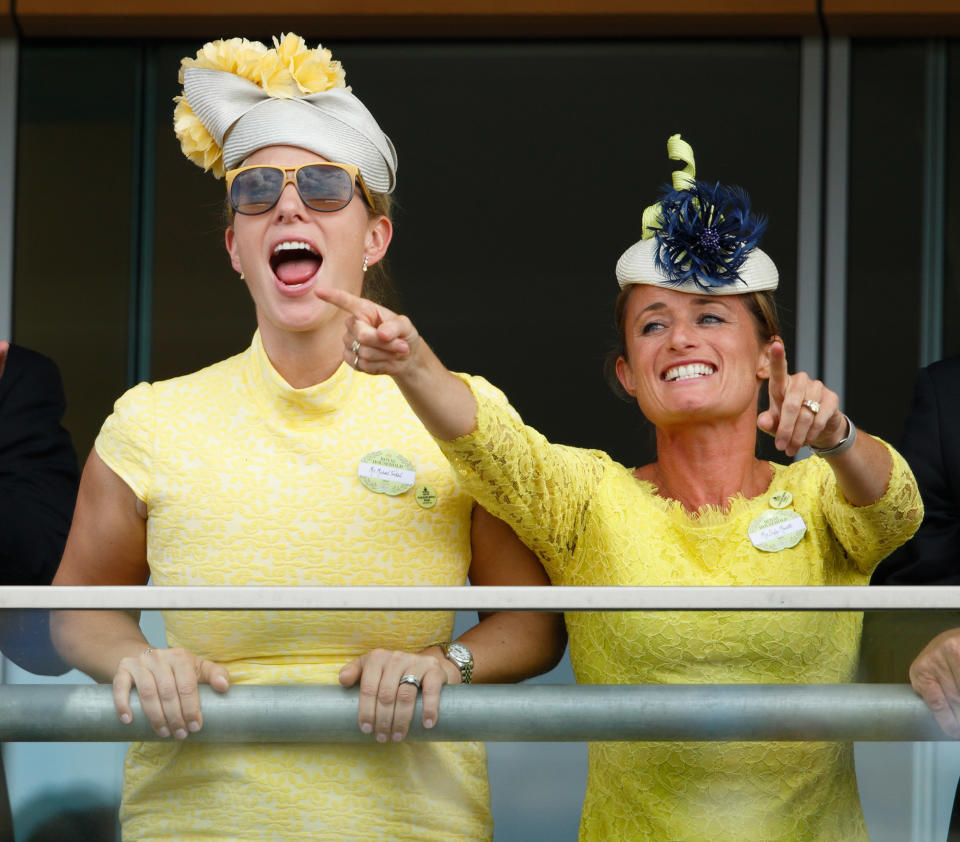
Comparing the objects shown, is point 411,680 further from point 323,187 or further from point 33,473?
point 33,473

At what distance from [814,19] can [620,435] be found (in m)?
1.18

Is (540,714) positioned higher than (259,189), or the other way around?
(259,189)

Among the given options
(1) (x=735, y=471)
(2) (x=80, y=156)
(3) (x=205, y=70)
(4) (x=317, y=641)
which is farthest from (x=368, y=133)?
(2) (x=80, y=156)

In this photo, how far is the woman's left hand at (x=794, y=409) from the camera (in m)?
1.91

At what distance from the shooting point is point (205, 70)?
241 centimetres

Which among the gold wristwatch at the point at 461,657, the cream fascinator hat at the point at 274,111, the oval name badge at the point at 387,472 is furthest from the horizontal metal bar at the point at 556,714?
the cream fascinator hat at the point at 274,111

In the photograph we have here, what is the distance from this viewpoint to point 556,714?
1.69 metres

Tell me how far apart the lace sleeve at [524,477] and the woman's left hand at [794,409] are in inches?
12.5

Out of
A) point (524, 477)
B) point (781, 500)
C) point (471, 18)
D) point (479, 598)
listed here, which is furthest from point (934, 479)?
point (471, 18)

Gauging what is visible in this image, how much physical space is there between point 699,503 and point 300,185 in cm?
71

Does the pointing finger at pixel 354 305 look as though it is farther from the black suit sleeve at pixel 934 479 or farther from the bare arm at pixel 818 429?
the black suit sleeve at pixel 934 479

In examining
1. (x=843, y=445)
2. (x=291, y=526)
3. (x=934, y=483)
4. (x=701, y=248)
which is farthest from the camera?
(x=934, y=483)

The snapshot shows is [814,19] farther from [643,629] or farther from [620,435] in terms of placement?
[643,629]

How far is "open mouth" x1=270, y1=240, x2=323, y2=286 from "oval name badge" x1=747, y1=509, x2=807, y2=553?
701 millimetres
